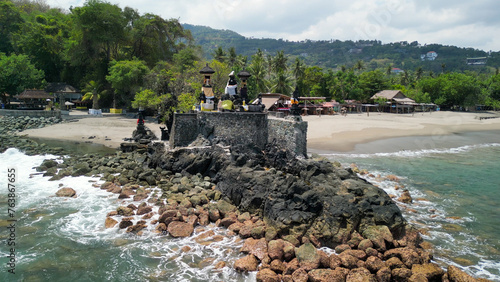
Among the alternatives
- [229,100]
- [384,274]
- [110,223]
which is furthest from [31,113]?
[384,274]

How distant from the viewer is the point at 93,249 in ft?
39.8

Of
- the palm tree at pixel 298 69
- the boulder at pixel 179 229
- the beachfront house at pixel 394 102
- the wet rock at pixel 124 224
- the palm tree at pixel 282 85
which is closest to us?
the boulder at pixel 179 229

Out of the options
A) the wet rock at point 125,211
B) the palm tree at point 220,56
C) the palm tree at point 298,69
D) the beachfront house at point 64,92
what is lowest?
the wet rock at point 125,211

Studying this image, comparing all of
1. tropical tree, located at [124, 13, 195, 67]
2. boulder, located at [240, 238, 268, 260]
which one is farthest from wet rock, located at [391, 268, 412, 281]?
tropical tree, located at [124, 13, 195, 67]

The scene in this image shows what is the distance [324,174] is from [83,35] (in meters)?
47.7

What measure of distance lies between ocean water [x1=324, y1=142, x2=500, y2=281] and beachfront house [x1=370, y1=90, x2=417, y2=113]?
121ft

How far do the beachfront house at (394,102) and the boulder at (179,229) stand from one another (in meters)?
63.1

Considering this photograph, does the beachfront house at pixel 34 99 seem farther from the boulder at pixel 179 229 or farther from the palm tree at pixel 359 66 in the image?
the palm tree at pixel 359 66

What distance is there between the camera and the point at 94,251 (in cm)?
1198

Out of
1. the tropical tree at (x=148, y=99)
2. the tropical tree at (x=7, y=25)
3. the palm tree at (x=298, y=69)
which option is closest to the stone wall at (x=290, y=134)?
the tropical tree at (x=148, y=99)

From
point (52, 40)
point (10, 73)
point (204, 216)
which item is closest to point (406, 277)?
point (204, 216)

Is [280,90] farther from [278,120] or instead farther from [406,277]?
[406,277]

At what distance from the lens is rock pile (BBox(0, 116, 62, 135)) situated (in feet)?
121

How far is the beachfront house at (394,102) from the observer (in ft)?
222
